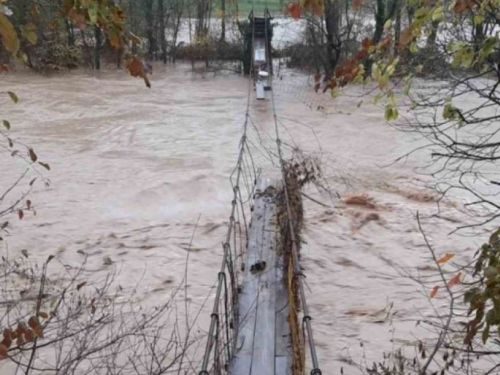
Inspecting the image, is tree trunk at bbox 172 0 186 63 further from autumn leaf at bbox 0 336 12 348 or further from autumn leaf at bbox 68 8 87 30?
autumn leaf at bbox 68 8 87 30

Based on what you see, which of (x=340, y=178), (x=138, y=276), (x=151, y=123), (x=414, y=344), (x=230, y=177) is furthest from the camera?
(x=151, y=123)

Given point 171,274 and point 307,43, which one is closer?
point 171,274

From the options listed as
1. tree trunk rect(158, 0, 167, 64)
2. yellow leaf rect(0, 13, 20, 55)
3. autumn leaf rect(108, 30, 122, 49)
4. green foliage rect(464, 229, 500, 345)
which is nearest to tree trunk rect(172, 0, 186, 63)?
tree trunk rect(158, 0, 167, 64)

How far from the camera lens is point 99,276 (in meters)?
7.29

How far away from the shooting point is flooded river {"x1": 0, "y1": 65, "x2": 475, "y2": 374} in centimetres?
678

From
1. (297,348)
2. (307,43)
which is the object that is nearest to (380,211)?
(297,348)

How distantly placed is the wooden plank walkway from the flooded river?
0.65 metres

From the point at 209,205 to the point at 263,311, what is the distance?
4712mm

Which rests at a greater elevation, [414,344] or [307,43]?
[307,43]

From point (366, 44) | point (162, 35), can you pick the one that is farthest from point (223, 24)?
point (366, 44)

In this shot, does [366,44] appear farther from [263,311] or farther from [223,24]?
[223,24]

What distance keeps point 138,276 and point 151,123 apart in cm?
869

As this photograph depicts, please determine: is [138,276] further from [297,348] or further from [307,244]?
[297,348]

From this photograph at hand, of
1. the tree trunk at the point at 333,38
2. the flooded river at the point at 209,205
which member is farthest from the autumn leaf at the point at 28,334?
the tree trunk at the point at 333,38
